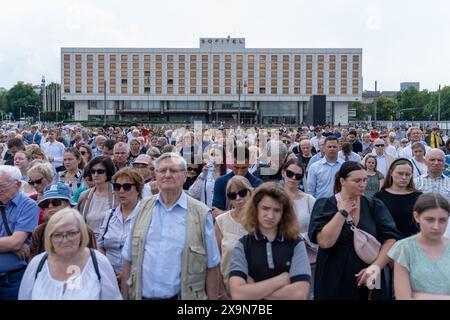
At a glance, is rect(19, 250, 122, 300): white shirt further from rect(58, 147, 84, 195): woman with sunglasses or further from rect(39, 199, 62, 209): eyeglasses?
rect(58, 147, 84, 195): woman with sunglasses

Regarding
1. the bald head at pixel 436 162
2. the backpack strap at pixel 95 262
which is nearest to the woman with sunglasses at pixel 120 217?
the backpack strap at pixel 95 262

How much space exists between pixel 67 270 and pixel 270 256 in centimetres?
148

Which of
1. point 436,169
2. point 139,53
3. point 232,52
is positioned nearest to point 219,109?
point 232,52

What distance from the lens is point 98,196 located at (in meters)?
6.22

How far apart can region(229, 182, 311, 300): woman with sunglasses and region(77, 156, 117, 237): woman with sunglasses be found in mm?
1991

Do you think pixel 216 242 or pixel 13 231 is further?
pixel 13 231

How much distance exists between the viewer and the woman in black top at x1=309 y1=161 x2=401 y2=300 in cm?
487

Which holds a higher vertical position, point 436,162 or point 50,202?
point 436,162

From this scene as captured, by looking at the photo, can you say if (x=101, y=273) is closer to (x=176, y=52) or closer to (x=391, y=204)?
(x=391, y=204)

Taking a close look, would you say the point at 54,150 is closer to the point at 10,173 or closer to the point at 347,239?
the point at 10,173

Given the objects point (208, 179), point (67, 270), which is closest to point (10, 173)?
point (67, 270)

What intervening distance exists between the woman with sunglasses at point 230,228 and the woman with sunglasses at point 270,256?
55 centimetres
